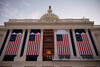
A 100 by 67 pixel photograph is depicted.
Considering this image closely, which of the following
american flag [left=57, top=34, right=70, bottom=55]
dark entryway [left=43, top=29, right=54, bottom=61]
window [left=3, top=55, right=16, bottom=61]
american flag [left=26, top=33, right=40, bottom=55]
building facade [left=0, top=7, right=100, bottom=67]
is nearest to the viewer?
building facade [left=0, top=7, right=100, bottom=67]

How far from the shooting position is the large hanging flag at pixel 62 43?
1764cm

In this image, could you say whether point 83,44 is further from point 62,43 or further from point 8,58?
point 8,58

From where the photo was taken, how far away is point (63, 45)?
18.5 meters

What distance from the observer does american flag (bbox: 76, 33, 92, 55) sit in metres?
17.6

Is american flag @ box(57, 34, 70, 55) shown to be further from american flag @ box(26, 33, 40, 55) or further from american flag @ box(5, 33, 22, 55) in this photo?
american flag @ box(5, 33, 22, 55)

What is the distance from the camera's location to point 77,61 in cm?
1580

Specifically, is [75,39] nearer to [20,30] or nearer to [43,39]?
[43,39]

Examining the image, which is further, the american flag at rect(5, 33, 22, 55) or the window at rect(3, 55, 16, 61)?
the american flag at rect(5, 33, 22, 55)

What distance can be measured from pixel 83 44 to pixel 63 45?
15.8 ft

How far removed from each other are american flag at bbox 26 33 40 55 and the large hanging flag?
16.3ft

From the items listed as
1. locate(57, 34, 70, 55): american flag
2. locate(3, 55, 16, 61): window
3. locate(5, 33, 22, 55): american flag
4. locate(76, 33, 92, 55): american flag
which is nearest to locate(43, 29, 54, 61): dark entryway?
locate(57, 34, 70, 55): american flag

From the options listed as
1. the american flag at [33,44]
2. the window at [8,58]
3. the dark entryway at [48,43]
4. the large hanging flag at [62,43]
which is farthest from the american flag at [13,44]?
the large hanging flag at [62,43]

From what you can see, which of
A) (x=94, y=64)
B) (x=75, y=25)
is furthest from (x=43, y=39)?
(x=94, y=64)

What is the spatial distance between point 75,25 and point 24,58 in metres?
15.2
